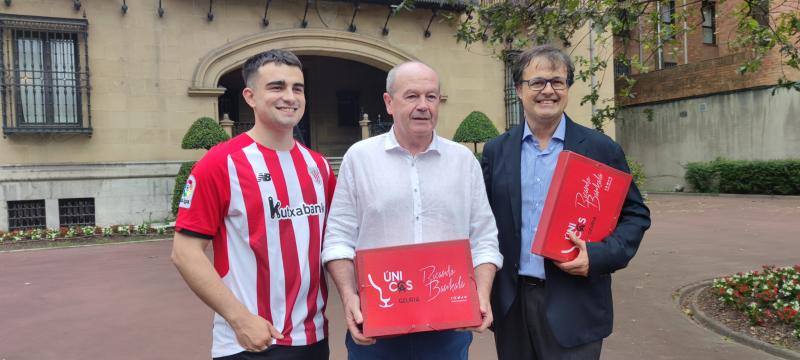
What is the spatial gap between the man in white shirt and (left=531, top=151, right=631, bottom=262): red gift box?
24 centimetres

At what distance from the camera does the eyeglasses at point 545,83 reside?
2.54 m

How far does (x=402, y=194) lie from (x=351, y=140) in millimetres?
18064

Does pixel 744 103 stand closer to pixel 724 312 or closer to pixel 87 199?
pixel 724 312

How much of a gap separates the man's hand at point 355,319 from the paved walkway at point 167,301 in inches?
106

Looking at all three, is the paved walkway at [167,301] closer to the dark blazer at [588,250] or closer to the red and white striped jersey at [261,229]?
the dark blazer at [588,250]

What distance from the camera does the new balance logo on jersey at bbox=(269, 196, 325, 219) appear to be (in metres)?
2.27

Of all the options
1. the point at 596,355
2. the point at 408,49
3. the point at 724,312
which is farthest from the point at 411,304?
the point at 408,49

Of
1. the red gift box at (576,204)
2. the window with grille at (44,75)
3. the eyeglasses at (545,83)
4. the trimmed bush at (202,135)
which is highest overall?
the window with grille at (44,75)

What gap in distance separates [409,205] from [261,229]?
61 centimetres

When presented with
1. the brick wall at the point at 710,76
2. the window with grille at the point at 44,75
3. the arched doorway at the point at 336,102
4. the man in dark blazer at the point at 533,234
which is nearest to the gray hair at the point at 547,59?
the man in dark blazer at the point at 533,234

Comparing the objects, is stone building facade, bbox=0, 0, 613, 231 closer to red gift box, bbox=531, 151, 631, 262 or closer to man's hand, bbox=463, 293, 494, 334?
red gift box, bbox=531, 151, 631, 262

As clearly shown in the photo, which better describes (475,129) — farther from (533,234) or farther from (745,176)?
(533,234)

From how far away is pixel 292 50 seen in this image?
1563 centimetres

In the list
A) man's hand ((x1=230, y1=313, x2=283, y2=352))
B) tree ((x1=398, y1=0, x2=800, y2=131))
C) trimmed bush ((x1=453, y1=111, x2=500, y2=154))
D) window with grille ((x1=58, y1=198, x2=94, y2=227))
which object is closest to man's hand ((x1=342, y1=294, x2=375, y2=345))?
man's hand ((x1=230, y1=313, x2=283, y2=352))
